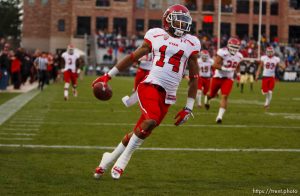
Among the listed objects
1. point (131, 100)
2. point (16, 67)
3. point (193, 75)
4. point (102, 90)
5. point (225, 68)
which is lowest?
point (16, 67)

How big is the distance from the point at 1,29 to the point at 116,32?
35828 millimetres

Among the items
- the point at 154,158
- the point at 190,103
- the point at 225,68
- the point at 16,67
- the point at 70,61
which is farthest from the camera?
the point at 16,67

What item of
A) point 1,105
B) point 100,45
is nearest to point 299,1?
point 1,105

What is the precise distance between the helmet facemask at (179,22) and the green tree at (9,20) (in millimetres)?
100261

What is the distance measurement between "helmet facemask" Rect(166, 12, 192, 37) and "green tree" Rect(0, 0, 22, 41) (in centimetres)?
10026

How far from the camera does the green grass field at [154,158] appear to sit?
302 inches

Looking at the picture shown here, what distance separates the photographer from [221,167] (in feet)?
30.2

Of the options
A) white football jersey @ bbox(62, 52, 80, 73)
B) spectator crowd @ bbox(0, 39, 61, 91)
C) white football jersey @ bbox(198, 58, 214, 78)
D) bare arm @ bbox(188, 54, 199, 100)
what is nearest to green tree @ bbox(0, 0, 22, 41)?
spectator crowd @ bbox(0, 39, 61, 91)

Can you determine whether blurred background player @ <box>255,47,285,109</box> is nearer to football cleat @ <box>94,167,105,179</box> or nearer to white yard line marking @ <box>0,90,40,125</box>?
white yard line marking @ <box>0,90,40,125</box>

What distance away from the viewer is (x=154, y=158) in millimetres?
9953

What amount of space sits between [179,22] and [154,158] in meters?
2.31

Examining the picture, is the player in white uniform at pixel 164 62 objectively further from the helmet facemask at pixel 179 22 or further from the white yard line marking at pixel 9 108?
the white yard line marking at pixel 9 108

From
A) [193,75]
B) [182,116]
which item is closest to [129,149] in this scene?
[182,116]

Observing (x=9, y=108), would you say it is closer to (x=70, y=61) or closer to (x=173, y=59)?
(x=70, y=61)
